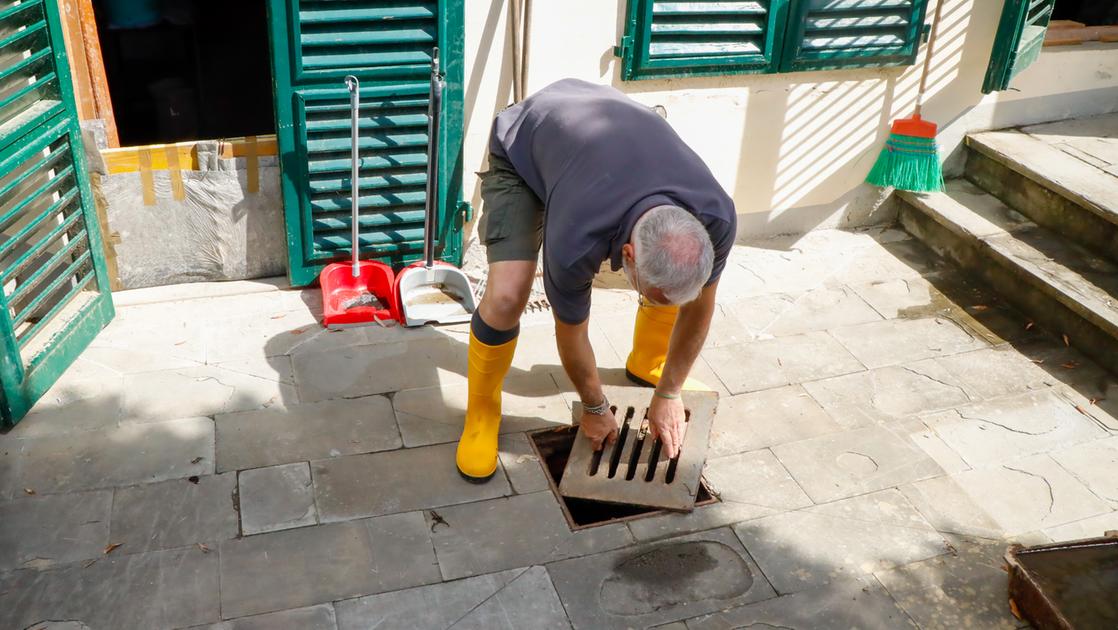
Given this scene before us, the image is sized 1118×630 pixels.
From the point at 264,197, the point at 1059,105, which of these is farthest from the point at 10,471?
the point at 1059,105

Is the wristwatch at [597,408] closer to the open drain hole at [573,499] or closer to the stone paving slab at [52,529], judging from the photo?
the open drain hole at [573,499]

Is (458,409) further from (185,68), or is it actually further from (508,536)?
Result: (185,68)

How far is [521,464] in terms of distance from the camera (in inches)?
152

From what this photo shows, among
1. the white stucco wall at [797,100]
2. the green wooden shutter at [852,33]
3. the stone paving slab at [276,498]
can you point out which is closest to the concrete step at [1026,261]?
the white stucco wall at [797,100]

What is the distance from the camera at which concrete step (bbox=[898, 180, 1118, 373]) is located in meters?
4.61

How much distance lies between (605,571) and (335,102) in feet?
8.28

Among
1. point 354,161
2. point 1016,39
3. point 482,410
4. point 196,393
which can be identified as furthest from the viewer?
point 1016,39

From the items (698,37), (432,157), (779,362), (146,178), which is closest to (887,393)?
(779,362)

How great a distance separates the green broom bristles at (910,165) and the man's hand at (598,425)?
Result: 9.11 ft

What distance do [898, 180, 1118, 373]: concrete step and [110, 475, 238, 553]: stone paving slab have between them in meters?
3.91

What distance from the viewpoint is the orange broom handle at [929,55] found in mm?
5211

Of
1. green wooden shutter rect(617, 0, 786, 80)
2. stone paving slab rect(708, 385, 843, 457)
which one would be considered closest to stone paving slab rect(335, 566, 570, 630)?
stone paving slab rect(708, 385, 843, 457)

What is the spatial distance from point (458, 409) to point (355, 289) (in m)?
1.13

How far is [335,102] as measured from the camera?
451cm
